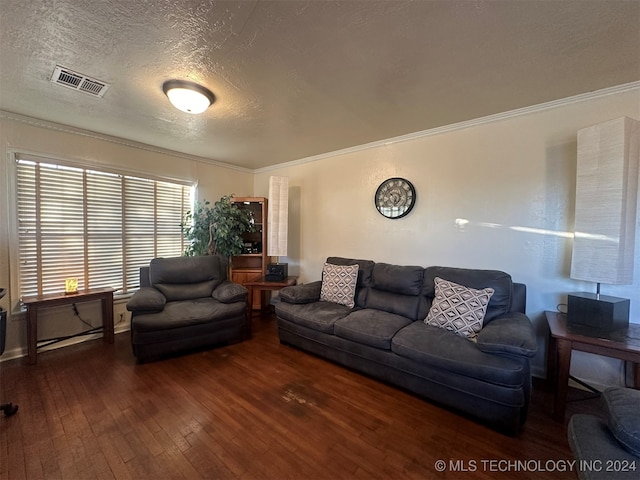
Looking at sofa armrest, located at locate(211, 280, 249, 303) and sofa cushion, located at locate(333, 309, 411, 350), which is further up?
sofa armrest, located at locate(211, 280, 249, 303)

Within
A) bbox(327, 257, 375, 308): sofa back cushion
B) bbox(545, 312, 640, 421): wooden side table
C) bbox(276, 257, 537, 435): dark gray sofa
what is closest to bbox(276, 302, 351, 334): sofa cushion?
bbox(276, 257, 537, 435): dark gray sofa

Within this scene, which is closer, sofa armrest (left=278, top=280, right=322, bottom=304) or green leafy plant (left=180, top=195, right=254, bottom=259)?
sofa armrest (left=278, top=280, right=322, bottom=304)

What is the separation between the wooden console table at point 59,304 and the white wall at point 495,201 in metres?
2.98

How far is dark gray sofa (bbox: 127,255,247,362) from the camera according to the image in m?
2.66

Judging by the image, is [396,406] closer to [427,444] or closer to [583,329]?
[427,444]

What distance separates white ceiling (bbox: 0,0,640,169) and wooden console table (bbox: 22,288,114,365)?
1879 mm

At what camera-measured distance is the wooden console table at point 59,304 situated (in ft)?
8.68

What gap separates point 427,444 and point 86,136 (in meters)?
4.51

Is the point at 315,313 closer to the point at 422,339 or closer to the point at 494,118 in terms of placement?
the point at 422,339

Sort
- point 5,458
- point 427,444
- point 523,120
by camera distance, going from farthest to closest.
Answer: point 523,120 → point 427,444 → point 5,458

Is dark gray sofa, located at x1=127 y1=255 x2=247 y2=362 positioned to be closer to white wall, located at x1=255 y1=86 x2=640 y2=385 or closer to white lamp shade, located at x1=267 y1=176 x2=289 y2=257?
white lamp shade, located at x1=267 y1=176 x2=289 y2=257

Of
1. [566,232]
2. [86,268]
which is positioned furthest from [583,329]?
[86,268]

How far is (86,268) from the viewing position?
3.24 metres

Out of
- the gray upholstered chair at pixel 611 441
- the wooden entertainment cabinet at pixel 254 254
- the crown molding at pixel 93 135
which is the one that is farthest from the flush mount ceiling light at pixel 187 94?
the gray upholstered chair at pixel 611 441
